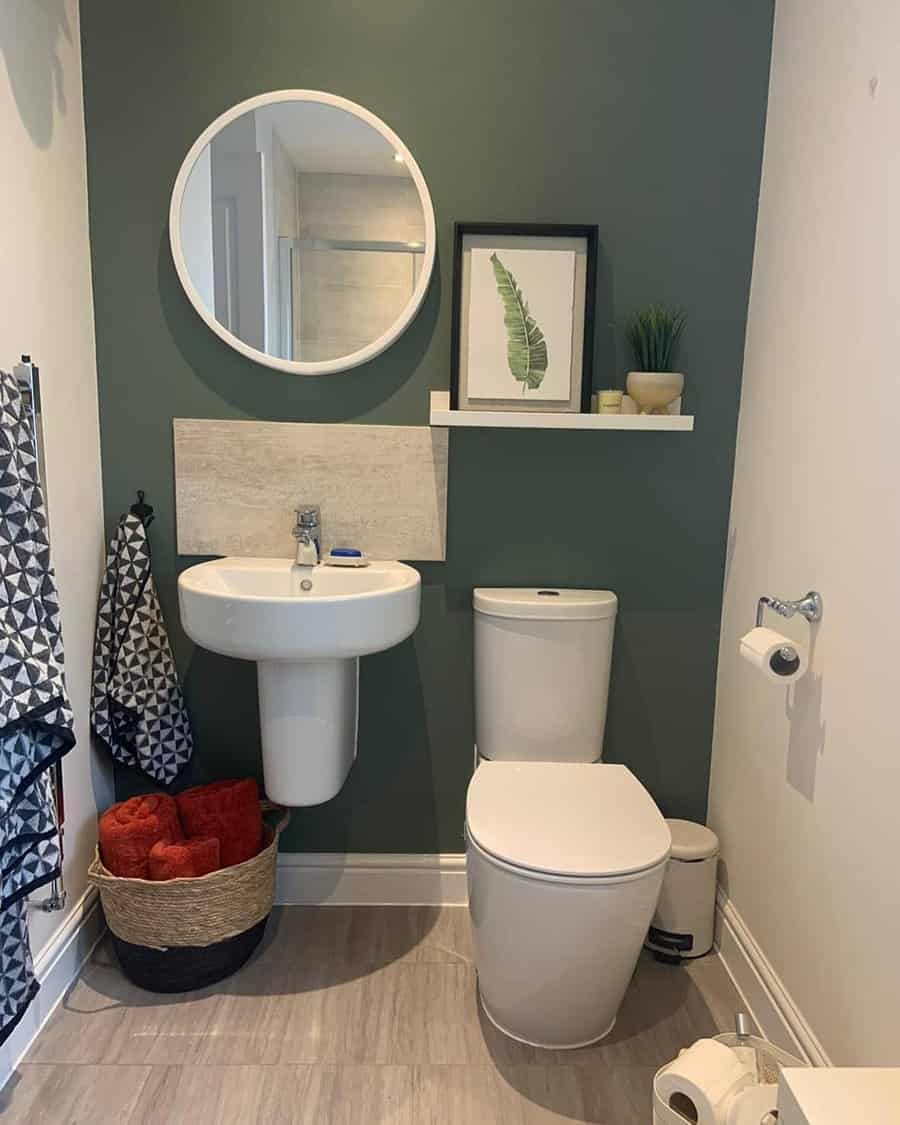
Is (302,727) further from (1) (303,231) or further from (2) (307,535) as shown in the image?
(1) (303,231)

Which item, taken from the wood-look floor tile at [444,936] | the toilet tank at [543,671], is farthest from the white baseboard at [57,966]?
the toilet tank at [543,671]

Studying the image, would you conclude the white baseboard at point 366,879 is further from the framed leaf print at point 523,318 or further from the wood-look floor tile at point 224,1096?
the framed leaf print at point 523,318

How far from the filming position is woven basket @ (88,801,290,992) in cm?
183

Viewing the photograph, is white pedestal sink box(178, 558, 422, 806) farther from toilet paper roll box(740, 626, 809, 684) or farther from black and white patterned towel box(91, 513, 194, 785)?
toilet paper roll box(740, 626, 809, 684)

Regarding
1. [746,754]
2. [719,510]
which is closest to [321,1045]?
[746,754]

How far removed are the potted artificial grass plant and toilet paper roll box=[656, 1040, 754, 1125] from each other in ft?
4.22

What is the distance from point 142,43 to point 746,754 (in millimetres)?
2103

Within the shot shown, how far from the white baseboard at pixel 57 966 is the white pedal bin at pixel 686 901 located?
1.31m

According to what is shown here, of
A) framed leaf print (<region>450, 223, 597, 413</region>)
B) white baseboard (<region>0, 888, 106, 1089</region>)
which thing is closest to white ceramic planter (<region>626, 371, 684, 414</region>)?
framed leaf print (<region>450, 223, 597, 413</region>)

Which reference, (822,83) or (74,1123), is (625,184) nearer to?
(822,83)

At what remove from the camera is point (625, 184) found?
6.64ft

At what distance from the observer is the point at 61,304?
6.07ft

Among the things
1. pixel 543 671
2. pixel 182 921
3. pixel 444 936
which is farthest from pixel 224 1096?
pixel 543 671

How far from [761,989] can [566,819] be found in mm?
596
